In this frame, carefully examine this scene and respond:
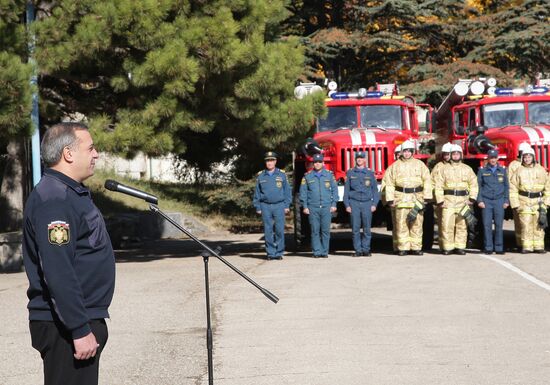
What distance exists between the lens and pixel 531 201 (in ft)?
56.7

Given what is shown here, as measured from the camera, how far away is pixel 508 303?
10.8m

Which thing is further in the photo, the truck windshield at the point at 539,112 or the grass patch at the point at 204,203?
the grass patch at the point at 204,203

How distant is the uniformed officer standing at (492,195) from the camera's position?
17.3 m

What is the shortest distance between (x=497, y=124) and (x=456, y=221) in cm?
285

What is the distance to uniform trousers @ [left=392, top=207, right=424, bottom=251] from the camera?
56.3 feet

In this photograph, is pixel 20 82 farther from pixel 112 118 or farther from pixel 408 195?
pixel 408 195

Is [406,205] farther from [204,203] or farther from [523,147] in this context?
[204,203]

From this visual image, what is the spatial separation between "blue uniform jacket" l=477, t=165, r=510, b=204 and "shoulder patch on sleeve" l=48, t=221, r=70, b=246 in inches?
538

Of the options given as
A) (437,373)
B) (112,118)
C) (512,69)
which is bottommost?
(437,373)

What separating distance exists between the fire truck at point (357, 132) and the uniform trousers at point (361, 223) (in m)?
0.66

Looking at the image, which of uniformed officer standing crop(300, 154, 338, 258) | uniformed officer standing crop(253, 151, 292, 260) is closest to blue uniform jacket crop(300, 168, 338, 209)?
uniformed officer standing crop(300, 154, 338, 258)

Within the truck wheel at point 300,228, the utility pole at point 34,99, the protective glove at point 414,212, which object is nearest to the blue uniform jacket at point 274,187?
the truck wheel at point 300,228

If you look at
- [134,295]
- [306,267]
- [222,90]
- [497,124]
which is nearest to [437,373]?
[134,295]

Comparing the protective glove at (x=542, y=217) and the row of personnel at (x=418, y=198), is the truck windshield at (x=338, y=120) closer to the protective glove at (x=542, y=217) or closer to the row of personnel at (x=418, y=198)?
the row of personnel at (x=418, y=198)
